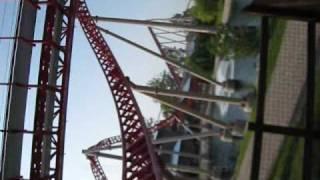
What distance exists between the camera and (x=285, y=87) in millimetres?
8766

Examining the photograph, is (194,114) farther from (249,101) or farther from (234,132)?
(249,101)

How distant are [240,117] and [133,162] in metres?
4.94

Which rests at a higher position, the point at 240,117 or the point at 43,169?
the point at 240,117

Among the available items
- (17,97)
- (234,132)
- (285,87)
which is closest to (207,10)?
(234,132)

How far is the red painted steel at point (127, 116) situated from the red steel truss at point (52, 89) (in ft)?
12.6

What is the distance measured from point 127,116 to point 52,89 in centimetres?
603

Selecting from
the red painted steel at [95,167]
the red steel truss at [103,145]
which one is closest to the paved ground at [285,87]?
the red steel truss at [103,145]

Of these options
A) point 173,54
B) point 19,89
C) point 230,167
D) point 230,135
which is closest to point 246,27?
point 230,135

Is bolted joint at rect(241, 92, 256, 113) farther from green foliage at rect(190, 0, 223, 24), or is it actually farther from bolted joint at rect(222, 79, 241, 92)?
green foliage at rect(190, 0, 223, 24)

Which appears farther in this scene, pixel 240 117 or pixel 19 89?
pixel 240 117

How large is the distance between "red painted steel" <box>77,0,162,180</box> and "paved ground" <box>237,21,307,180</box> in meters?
11.2

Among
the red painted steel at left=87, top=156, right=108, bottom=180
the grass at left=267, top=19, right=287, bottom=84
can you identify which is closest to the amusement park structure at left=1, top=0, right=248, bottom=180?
the grass at left=267, top=19, right=287, bottom=84

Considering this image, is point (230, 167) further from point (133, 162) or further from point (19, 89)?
point (19, 89)

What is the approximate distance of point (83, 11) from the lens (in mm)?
22219
